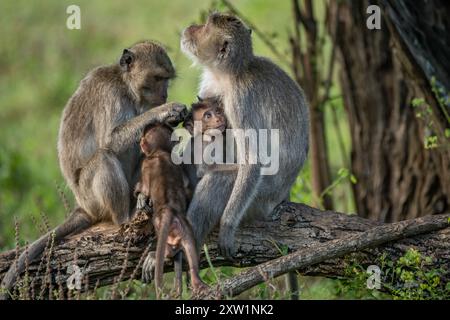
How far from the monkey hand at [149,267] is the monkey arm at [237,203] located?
19.8 inches

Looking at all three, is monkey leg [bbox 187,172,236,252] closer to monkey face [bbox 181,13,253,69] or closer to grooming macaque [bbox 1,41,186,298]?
grooming macaque [bbox 1,41,186,298]

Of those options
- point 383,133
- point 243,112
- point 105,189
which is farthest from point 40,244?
point 383,133

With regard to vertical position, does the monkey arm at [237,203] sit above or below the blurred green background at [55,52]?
below

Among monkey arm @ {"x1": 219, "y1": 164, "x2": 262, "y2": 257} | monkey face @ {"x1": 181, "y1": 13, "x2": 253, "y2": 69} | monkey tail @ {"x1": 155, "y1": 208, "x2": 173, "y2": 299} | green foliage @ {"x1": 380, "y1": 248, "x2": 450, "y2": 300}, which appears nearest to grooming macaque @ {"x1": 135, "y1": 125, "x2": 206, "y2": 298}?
monkey tail @ {"x1": 155, "y1": 208, "x2": 173, "y2": 299}

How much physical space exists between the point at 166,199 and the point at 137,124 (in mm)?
948

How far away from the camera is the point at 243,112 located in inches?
287

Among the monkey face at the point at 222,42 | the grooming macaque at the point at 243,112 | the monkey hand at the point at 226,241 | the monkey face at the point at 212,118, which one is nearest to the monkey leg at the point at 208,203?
the grooming macaque at the point at 243,112

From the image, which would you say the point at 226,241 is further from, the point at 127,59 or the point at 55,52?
the point at 55,52

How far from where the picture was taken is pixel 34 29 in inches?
692

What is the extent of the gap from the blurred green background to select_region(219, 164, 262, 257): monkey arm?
555cm

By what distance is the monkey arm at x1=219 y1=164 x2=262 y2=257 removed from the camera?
22.4 ft

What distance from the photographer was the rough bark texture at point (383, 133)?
925 cm

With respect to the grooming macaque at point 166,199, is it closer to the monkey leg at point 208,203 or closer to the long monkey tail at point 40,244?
the monkey leg at point 208,203

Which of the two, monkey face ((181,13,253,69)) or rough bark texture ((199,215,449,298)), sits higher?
monkey face ((181,13,253,69))
